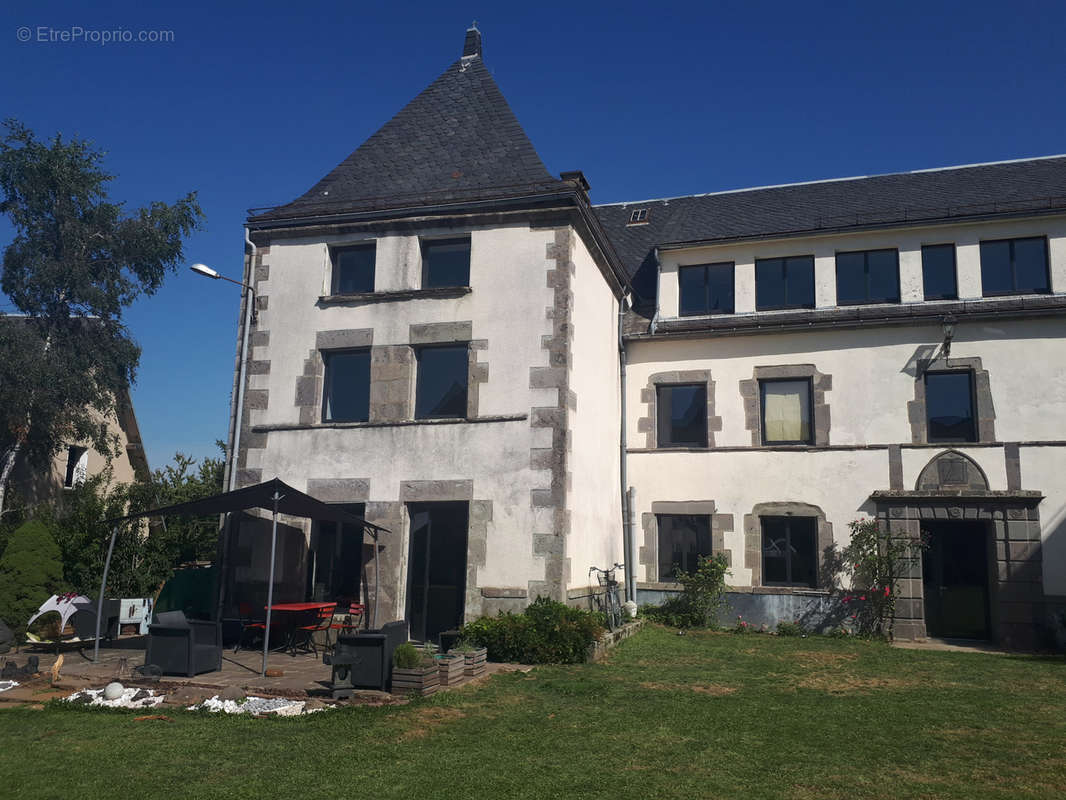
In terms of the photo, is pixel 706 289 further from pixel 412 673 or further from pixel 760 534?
pixel 412 673

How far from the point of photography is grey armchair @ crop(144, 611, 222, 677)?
10.8 metres

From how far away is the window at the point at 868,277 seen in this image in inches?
715

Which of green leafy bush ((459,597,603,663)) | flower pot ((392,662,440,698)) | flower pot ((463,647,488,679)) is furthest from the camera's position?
green leafy bush ((459,597,603,663))

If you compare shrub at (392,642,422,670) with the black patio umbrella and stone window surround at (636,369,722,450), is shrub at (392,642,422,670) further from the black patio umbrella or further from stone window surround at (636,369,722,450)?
stone window surround at (636,369,722,450)

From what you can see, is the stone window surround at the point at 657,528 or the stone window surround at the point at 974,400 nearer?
the stone window surround at the point at 974,400

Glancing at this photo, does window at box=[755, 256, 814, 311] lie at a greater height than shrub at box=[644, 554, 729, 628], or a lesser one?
greater

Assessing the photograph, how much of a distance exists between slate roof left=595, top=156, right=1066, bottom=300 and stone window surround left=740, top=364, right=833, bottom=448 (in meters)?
3.12

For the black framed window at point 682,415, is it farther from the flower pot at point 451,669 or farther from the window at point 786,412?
the flower pot at point 451,669

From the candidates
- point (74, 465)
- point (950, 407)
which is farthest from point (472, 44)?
point (74, 465)

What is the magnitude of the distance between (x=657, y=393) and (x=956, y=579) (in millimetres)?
7337

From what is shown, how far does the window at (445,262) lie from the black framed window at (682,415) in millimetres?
5947

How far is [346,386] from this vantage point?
15.6 m

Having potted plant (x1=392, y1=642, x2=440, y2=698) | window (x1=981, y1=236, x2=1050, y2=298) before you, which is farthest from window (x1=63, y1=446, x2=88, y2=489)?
window (x1=981, y1=236, x2=1050, y2=298)

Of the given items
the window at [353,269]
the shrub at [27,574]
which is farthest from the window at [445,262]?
the shrub at [27,574]
